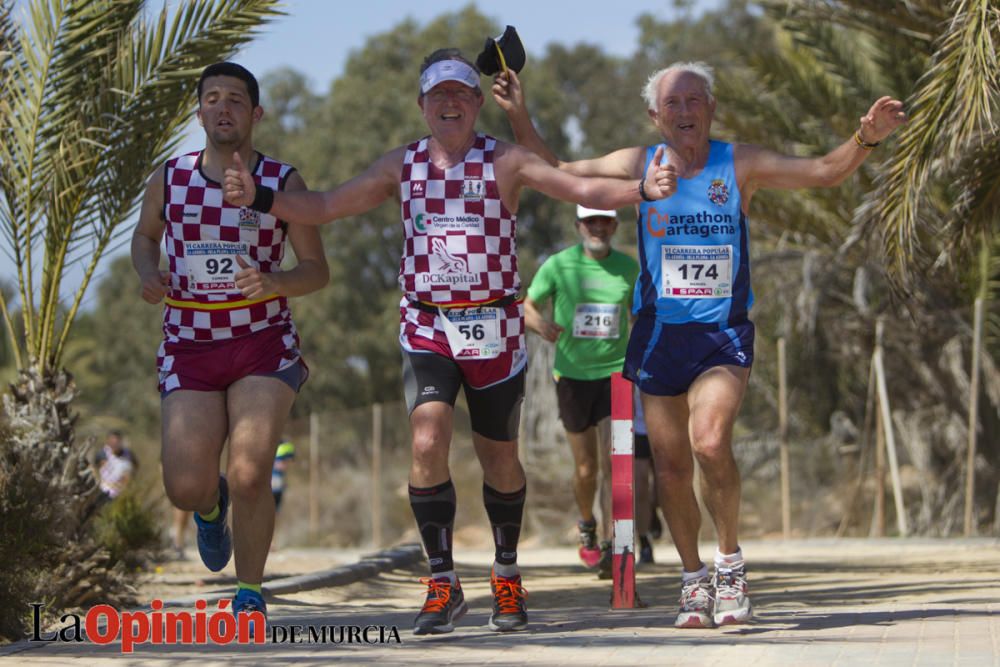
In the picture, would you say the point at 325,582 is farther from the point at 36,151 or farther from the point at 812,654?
the point at 812,654

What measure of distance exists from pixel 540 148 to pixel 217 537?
7.88 feet

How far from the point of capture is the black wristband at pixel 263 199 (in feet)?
21.5

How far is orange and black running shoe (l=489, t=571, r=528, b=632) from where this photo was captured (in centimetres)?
642

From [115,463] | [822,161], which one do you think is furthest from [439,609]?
[115,463]

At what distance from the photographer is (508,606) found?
649 centimetres

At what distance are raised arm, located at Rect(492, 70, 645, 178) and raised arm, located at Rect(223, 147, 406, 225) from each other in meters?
0.62

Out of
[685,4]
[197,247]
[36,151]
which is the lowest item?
[197,247]

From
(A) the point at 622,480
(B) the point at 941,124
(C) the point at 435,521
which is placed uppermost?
(B) the point at 941,124

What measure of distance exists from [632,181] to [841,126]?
34.4 feet

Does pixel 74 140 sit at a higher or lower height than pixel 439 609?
higher

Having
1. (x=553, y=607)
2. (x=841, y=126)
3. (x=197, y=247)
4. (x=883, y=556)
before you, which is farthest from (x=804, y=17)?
(x=197, y=247)

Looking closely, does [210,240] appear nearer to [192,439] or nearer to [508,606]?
[192,439]

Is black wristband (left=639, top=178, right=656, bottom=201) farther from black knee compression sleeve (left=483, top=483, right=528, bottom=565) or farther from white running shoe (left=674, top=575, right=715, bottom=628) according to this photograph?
white running shoe (left=674, top=575, right=715, bottom=628)

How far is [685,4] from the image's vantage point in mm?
47969
